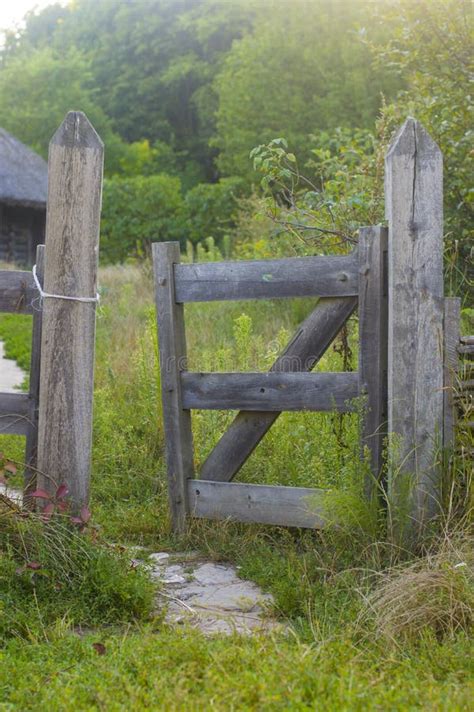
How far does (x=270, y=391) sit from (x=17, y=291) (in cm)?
143

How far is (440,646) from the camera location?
3.33 meters

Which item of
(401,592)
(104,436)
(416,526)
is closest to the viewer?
(401,592)

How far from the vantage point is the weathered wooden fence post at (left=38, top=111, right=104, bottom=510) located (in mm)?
4457

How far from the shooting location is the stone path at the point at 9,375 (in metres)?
9.72

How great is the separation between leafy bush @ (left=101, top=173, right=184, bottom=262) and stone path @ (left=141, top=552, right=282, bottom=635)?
23647mm

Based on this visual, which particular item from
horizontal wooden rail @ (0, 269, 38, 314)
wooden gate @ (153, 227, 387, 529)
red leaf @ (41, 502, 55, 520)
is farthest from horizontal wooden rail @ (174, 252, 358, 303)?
red leaf @ (41, 502, 55, 520)

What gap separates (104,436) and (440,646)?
3888mm

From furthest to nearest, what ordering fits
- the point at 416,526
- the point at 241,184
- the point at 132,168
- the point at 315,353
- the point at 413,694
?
the point at 132,168
the point at 241,184
the point at 315,353
the point at 416,526
the point at 413,694

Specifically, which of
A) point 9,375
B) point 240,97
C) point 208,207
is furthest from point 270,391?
point 240,97

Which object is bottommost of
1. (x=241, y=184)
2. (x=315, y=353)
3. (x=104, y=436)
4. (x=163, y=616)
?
(x=163, y=616)

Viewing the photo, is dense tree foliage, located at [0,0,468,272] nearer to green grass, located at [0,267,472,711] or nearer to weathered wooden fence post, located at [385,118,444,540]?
weathered wooden fence post, located at [385,118,444,540]

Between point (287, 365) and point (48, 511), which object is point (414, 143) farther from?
point (48, 511)

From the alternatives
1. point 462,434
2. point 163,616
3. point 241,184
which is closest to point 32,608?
point 163,616

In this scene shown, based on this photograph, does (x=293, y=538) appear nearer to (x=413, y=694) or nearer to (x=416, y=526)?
(x=416, y=526)
